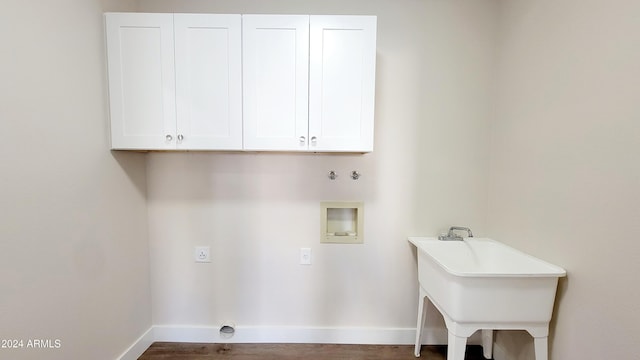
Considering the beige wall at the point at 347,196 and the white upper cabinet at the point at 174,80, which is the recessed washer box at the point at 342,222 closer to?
the beige wall at the point at 347,196

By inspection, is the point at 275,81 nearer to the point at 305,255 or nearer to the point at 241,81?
the point at 241,81

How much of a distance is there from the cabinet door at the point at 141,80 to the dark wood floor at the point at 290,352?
1.40m

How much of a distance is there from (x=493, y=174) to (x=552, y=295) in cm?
82

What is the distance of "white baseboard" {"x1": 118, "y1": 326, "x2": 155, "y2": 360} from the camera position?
1.67 meters

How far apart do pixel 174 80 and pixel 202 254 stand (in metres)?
1.17

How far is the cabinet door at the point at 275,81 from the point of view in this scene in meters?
1.52

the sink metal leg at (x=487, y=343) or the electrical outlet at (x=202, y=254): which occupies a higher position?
the electrical outlet at (x=202, y=254)

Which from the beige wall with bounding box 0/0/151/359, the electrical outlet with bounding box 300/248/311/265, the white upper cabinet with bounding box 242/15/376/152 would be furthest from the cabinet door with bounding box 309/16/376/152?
the beige wall with bounding box 0/0/151/359

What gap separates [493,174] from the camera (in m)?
1.82

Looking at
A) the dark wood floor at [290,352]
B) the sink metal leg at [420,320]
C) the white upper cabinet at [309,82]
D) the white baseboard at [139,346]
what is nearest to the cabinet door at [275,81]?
the white upper cabinet at [309,82]

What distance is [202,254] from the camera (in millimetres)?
1900

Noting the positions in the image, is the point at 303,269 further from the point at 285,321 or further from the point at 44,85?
the point at 44,85

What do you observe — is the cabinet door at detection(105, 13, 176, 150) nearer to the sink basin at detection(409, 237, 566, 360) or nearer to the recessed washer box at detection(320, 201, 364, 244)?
the recessed washer box at detection(320, 201, 364, 244)

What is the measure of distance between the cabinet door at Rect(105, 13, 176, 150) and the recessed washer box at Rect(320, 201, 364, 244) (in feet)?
3.56
